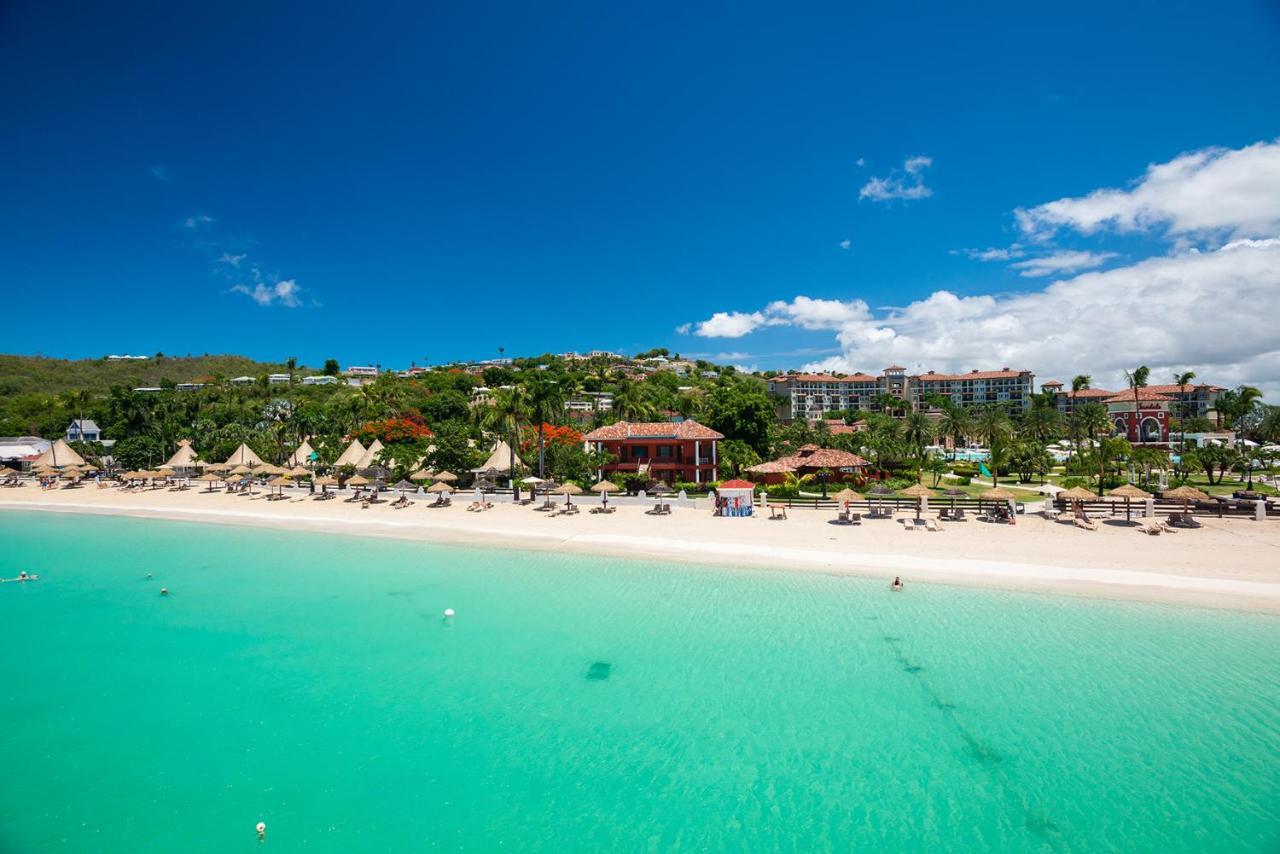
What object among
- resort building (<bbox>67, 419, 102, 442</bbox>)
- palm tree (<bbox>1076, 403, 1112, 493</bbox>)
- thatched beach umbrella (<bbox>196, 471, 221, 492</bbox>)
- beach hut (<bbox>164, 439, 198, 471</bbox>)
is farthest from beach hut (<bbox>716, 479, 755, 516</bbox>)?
resort building (<bbox>67, 419, 102, 442</bbox>)

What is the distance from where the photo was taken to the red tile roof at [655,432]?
43031 millimetres

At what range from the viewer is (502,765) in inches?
407

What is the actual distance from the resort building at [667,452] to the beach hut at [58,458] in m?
47.6

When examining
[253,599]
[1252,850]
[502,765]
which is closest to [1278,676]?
[1252,850]

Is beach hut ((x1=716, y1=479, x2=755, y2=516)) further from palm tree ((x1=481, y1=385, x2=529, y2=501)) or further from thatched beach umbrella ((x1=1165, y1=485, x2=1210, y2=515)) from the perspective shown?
thatched beach umbrella ((x1=1165, y1=485, x2=1210, y2=515))

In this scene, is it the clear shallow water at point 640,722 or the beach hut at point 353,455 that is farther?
the beach hut at point 353,455

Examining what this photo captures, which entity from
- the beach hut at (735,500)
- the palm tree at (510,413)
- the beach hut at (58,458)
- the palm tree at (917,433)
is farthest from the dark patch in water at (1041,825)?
the beach hut at (58,458)

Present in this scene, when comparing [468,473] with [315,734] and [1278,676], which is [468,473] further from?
[1278,676]

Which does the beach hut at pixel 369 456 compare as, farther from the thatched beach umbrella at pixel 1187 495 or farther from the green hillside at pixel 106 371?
the green hillside at pixel 106 371

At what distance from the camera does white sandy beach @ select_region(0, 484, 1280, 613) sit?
18.8 metres

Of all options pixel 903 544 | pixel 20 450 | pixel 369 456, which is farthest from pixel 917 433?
pixel 20 450

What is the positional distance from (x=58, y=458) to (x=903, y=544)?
221ft

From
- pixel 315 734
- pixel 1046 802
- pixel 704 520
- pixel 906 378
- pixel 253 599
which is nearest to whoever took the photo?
pixel 1046 802

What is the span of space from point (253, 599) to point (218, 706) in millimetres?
8099
